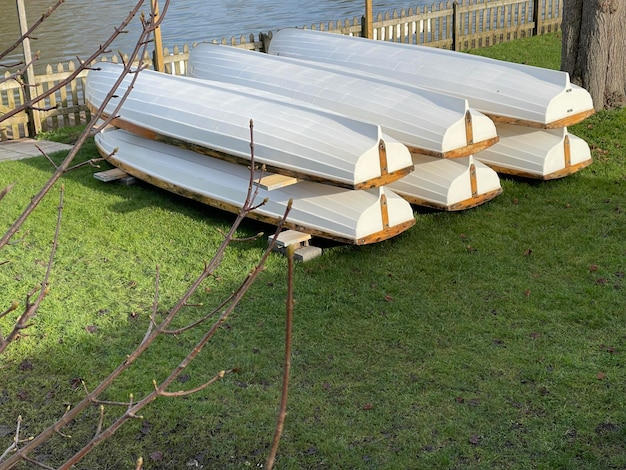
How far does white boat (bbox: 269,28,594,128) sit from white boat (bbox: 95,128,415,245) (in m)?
1.91

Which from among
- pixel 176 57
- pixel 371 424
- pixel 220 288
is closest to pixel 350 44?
pixel 176 57

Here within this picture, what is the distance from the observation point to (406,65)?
32.4ft

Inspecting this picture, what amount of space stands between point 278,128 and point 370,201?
3.77 ft

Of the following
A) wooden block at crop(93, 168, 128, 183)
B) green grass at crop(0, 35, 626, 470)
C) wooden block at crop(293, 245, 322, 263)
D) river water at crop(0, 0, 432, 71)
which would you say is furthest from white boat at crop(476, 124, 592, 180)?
river water at crop(0, 0, 432, 71)

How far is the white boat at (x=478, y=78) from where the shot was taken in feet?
28.2

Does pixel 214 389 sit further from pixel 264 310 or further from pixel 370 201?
pixel 370 201

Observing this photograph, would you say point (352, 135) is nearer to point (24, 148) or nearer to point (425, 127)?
point (425, 127)

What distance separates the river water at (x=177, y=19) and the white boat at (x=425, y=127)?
37.2 ft

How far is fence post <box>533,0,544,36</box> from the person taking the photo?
1698cm

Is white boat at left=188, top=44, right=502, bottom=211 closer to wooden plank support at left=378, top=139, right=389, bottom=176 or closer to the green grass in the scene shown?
the green grass

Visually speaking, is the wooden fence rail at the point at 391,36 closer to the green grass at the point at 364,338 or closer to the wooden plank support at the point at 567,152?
the green grass at the point at 364,338

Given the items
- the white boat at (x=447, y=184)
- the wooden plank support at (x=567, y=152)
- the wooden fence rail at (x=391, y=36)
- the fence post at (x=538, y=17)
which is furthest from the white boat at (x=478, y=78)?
the fence post at (x=538, y=17)

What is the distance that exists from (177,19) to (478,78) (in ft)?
54.6

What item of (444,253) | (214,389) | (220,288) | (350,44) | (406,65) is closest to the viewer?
(214,389)
